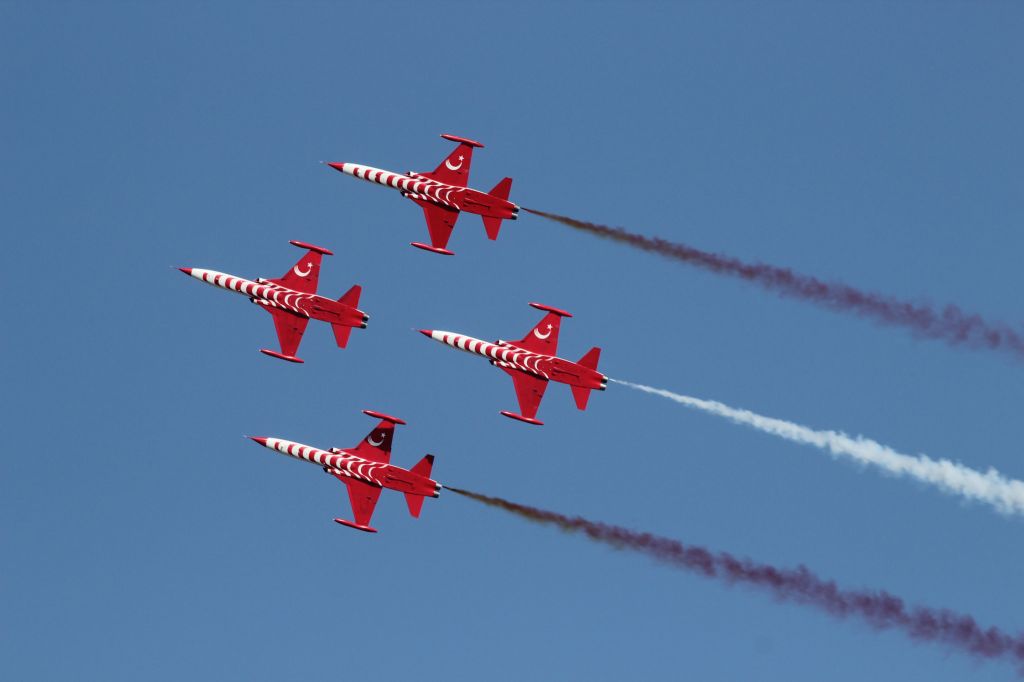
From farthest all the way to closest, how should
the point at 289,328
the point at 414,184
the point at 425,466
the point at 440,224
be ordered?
the point at 414,184, the point at 440,224, the point at 289,328, the point at 425,466

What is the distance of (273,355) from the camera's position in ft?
376

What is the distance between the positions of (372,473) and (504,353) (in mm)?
10806

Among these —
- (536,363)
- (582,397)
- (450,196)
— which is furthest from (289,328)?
(582,397)

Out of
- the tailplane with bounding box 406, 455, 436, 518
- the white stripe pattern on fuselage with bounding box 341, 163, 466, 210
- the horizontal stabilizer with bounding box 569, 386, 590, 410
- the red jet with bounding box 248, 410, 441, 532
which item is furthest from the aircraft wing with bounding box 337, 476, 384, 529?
the white stripe pattern on fuselage with bounding box 341, 163, 466, 210

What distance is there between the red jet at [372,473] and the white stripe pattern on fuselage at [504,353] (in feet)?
22.8

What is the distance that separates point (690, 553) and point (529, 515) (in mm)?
9537

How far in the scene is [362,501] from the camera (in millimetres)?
112250

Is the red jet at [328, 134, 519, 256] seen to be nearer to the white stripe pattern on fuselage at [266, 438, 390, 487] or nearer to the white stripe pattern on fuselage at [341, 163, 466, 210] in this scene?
the white stripe pattern on fuselage at [341, 163, 466, 210]

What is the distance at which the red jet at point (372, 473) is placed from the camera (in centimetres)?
11000

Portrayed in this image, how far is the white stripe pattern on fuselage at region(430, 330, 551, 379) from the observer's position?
113875mm

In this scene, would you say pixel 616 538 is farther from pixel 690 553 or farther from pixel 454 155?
pixel 454 155

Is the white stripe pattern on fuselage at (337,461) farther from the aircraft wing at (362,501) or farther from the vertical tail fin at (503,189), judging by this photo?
the vertical tail fin at (503,189)

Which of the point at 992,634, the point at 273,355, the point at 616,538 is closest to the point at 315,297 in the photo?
the point at 273,355

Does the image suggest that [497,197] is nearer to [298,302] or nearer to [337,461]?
[298,302]
